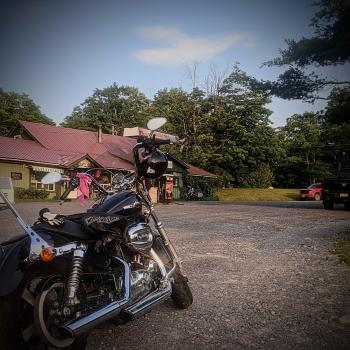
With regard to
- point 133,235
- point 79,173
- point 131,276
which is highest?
point 79,173

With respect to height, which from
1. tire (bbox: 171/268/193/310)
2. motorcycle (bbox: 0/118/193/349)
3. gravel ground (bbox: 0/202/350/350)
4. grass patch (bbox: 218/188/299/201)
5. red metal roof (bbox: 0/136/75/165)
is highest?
red metal roof (bbox: 0/136/75/165)

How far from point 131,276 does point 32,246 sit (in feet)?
3.30

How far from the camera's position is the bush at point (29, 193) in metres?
26.5

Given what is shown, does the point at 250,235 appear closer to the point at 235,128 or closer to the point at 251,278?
the point at 251,278

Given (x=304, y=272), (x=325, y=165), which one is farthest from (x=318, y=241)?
(x=325, y=165)

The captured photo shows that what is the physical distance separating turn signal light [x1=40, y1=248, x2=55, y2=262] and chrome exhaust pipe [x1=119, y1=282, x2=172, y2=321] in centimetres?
82

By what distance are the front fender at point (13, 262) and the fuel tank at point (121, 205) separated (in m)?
0.76

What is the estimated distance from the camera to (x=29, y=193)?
2717 cm


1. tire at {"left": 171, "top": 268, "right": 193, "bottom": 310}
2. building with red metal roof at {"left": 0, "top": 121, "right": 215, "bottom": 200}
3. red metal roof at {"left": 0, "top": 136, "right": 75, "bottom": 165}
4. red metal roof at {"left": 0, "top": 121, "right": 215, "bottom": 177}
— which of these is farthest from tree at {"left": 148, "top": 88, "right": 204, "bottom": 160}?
tire at {"left": 171, "top": 268, "right": 193, "bottom": 310}

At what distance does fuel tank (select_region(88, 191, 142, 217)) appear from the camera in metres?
3.25

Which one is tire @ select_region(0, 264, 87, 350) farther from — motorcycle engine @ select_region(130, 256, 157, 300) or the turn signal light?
motorcycle engine @ select_region(130, 256, 157, 300)

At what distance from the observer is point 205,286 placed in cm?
513

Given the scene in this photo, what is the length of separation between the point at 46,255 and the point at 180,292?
79.2 inches

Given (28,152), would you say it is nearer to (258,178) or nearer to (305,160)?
(258,178)
